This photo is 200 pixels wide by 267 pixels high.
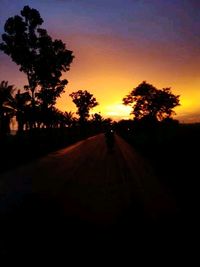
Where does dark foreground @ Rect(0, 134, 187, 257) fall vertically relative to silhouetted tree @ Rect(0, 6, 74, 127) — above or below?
below

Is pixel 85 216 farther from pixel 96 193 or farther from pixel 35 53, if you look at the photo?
pixel 35 53

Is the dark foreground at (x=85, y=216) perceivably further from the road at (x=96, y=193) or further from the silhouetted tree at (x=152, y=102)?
the silhouetted tree at (x=152, y=102)

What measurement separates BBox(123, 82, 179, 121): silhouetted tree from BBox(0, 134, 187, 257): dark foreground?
187ft

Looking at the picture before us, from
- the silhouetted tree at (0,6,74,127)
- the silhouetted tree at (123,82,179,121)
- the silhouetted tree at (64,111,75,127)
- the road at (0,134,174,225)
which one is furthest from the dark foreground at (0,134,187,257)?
the silhouetted tree at (64,111,75,127)

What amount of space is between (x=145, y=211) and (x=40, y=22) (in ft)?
115

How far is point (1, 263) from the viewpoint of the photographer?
505cm

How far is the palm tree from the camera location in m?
44.5

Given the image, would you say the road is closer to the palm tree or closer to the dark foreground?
the dark foreground

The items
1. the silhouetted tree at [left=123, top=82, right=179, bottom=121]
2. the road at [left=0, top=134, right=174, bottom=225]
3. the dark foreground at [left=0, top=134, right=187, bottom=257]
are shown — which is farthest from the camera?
the silhouetted tree at [left=123, top=82, right=179, bottom=121]

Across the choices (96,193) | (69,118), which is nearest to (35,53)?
(96,193)

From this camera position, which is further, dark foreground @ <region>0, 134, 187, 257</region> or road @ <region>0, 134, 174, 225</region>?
road @ <region>0, 134, 174, 225</region>

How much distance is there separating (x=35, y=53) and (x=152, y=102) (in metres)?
34.8

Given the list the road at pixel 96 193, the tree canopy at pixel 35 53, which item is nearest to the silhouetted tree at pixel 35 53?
the tree canopy at pixel 35 53

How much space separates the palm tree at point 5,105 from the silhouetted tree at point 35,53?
14.5 ft
